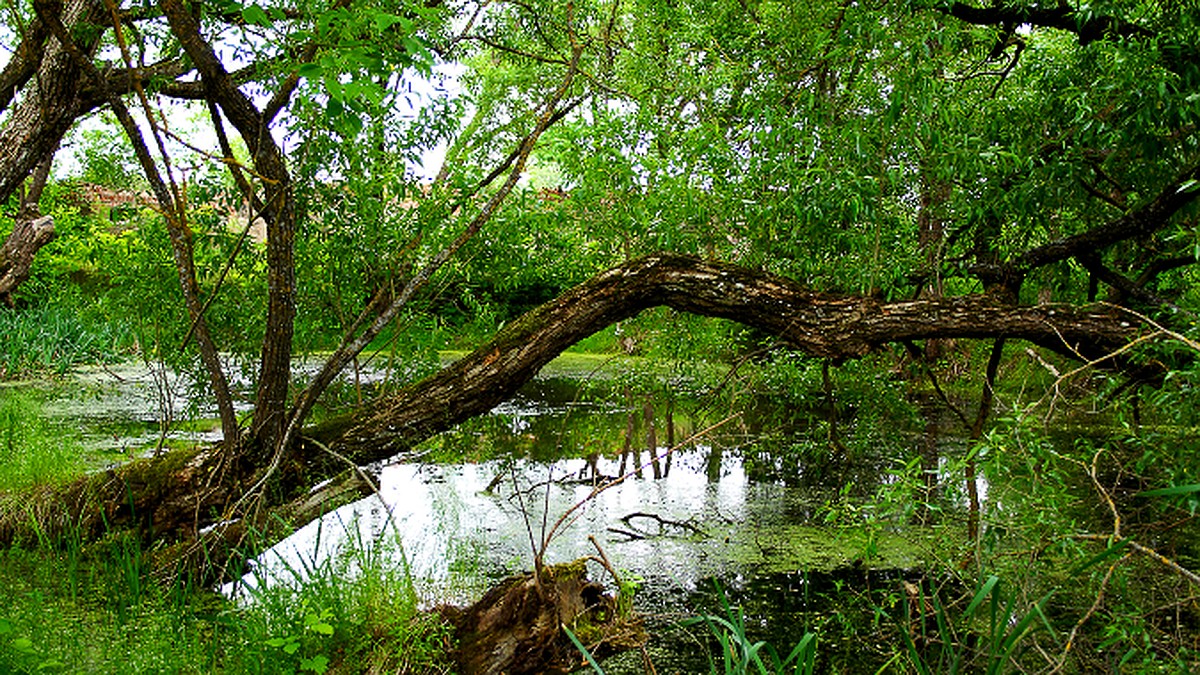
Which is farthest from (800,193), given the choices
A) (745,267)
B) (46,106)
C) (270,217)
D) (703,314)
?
(46,106)

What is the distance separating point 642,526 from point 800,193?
2222mm

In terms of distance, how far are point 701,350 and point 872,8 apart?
1927 millimetres

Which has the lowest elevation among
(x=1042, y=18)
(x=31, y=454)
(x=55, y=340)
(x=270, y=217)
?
(x=31, y=454)

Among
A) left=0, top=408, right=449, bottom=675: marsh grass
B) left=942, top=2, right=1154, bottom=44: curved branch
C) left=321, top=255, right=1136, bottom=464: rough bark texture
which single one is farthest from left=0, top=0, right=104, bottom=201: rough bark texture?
left=942, top=2, right=1154, bottom=44: curved branch

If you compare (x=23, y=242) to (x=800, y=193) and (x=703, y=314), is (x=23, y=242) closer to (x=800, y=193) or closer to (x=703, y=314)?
(x=703, y=314)

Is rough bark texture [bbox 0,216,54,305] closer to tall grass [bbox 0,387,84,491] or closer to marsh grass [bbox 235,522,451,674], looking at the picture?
tall grass [bbox 0,387,84,491]

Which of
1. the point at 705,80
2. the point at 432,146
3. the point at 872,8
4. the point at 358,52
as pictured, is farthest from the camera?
the point at 705,80

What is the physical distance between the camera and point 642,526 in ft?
16.9

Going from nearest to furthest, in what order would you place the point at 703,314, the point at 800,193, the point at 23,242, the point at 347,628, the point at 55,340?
the point at 347,628 < the point at 800,193 < the point at 703,314 < the point at 23,242 < the point at 55,340

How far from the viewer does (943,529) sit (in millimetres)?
3000

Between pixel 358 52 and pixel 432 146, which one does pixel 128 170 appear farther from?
pixel 358 52

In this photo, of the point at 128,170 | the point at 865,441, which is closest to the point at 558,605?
the point at 865,441

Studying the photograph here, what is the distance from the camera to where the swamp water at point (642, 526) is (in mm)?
3680

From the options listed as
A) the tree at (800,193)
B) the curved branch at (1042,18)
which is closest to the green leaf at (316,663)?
the tree at (800,193)
